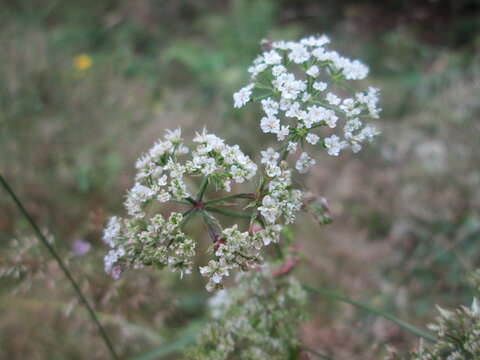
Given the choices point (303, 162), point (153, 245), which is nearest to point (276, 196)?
point (303, 162)

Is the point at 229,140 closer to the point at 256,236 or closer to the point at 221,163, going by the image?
the point at 221,163

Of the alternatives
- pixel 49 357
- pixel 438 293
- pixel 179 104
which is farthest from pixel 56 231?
pixel 438 293

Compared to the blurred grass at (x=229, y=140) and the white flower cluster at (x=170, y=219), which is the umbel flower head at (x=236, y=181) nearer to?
the white flower cluster at (x=170, y=219)

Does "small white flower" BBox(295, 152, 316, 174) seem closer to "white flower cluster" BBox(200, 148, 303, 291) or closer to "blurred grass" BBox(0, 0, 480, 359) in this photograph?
"white flower cluster" BBox(200, 148, 303, 291)

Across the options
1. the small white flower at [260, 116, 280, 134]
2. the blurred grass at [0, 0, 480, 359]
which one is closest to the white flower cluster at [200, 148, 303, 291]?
the small white flower at [260, 116, 280, 134]

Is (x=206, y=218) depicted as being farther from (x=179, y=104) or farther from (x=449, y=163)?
(x=179, y=104)
